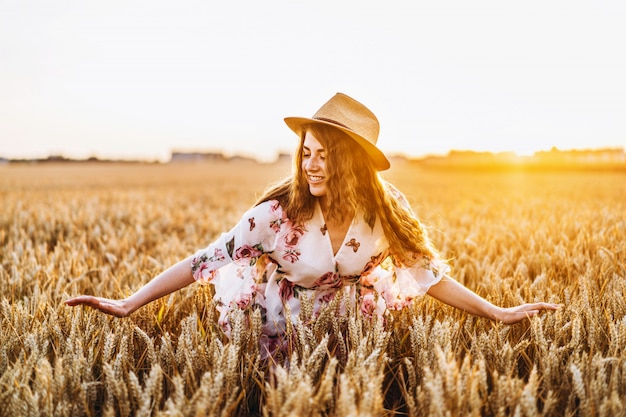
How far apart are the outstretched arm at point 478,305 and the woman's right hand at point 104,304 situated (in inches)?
49.0

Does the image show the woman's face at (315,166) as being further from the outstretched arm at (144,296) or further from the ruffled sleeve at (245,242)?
the outstretched arm at (144,296)

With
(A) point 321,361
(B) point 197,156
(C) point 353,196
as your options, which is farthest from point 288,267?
(B) point 197,156

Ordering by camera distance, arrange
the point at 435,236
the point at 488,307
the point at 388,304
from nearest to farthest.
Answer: the point at 488,307
the point at 388,304
the point at 435,236

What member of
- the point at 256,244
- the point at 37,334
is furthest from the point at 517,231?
the point at 37,334

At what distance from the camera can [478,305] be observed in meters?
1.94

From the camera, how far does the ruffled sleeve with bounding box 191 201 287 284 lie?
1978 mm

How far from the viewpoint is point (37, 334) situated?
1.69 metres

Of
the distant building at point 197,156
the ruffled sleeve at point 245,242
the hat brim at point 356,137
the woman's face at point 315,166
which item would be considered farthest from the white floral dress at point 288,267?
the distant building at point 197,156

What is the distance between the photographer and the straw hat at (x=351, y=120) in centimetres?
187

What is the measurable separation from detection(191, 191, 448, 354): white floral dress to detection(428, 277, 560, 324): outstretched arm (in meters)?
0.06

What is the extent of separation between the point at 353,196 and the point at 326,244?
230 millimetres

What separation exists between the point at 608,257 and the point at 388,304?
5.41 ft

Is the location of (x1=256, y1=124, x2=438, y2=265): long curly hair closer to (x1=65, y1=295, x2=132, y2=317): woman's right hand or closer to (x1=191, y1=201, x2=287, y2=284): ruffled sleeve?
(x1=191, y1=201, x2=287, y2=284): ruffled sleeve

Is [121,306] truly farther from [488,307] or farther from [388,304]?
[488,307]
